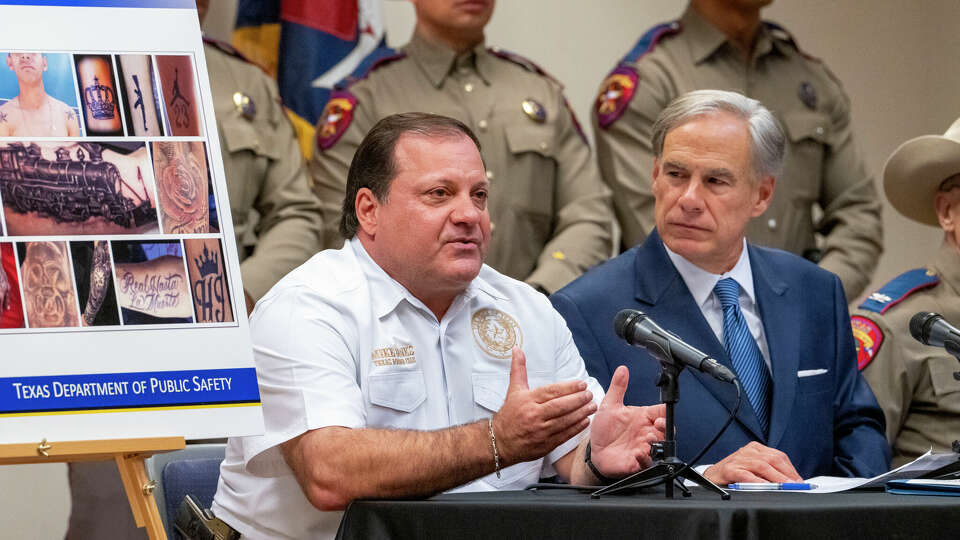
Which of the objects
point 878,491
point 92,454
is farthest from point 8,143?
point 878,491

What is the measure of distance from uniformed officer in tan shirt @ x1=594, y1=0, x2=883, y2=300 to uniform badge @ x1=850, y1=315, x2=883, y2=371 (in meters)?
0.90

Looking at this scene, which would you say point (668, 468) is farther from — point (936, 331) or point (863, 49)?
point (863, 49)

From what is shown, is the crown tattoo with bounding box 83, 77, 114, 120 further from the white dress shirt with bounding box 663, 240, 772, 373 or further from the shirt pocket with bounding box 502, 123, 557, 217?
the shirt pocket with bounding box 502, 123, 557, 217

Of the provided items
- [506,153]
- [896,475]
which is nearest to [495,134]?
[506,153]

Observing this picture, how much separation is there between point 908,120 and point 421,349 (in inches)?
156

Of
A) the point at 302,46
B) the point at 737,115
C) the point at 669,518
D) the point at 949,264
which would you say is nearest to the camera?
the point at 669,518

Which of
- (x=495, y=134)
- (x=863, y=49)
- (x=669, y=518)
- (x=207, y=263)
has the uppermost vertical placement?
(x=863, y=49)

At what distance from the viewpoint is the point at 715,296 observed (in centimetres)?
317

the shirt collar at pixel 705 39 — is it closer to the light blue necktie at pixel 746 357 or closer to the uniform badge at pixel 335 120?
the uniform badge at pixel 335 120

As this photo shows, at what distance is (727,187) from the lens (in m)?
3.24

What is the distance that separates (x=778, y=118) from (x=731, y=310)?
164cm

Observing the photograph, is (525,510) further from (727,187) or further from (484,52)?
(484,52)

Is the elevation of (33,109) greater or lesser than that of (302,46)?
lesser

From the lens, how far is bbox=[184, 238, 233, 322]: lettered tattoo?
2354mm
